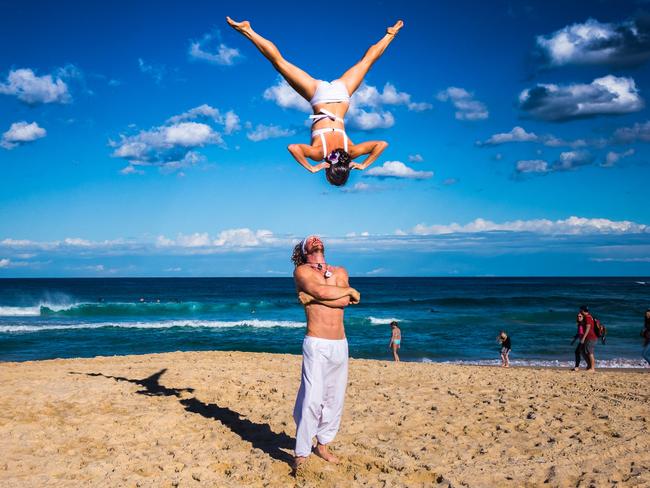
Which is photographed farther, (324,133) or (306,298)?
(306,298)

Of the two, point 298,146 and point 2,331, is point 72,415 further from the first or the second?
point 2,331

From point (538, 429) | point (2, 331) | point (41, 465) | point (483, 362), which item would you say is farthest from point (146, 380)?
point (2, 331)

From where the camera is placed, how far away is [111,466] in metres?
6.38

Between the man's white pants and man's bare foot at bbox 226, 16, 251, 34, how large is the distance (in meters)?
3.25

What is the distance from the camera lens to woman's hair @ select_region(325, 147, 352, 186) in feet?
17.3

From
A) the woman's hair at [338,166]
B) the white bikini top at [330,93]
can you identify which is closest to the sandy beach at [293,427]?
the woman's hair at [338,166]

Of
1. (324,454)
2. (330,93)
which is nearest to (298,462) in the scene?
(324,454)

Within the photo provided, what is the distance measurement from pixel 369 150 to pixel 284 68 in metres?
1.24

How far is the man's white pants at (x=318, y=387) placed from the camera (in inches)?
223

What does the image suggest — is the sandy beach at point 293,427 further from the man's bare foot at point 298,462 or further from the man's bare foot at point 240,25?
the man's bare foot at point 240,25

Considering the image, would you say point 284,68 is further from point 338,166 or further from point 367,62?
point 338,166

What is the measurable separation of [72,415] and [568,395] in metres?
8.64

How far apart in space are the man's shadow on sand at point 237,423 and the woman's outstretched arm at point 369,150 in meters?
3.68

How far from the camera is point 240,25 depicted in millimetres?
5484
